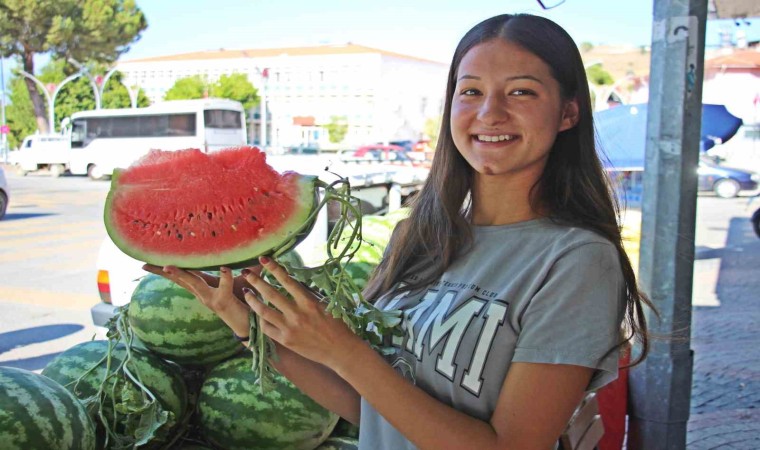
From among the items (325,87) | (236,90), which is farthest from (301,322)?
(325,87)

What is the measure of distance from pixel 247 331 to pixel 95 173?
32413 mm

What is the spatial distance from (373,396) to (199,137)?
108ft

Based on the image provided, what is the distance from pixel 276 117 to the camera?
77.7 m

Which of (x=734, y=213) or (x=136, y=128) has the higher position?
(x=136, y=128)

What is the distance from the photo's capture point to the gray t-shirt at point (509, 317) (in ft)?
4.82

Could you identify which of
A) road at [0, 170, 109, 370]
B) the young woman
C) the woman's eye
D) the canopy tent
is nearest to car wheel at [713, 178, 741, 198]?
the canopy tent

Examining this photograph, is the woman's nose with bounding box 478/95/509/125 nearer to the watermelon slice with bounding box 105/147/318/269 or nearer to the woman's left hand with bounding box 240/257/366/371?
the watermelon slice with bounding box 105/147/318/269

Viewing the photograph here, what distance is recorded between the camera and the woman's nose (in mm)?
1655

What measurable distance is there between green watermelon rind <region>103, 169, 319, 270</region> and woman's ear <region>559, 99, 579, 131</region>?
630mm

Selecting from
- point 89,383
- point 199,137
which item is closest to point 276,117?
point 199,137

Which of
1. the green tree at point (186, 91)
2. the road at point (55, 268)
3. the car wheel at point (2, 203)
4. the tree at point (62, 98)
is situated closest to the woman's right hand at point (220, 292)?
the road at point (55, 268)

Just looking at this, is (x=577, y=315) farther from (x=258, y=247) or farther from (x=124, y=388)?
(x=124, y=388)

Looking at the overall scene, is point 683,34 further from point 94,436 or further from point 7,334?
point 7,334

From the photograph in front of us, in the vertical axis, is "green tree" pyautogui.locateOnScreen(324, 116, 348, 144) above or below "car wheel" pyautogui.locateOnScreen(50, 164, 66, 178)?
above
